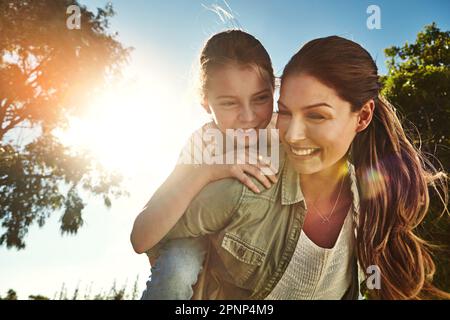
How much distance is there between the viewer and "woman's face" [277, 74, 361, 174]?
6.35 ft

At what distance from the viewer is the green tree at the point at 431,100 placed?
5699mm

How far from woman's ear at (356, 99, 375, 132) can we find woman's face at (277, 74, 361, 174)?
0.10m

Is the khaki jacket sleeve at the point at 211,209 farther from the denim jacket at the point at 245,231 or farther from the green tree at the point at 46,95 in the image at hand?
the green tree at the point at 46,95

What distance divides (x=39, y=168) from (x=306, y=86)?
21.0ft

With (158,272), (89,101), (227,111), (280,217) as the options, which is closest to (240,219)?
(280,217)

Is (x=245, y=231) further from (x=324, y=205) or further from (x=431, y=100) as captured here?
(x=431, y=100)

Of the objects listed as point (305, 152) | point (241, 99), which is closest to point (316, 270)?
point (305, 152)

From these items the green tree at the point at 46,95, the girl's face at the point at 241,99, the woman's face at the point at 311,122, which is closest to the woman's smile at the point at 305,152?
the woman's face at the point at 311,122

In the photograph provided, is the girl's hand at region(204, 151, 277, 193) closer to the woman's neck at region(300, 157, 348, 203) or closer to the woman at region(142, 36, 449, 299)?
the woman at region(142, 36, 449, 299)

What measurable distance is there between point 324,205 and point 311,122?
48 cm

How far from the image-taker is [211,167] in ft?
6.61

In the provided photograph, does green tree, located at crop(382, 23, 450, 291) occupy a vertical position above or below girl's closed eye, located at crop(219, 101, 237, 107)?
above

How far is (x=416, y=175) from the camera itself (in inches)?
85.8

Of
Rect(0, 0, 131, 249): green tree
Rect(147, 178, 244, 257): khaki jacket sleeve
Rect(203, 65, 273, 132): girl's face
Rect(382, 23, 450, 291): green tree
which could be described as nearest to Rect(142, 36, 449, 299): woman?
Rect(147, 178, 244, 257): khaki jacket sleeve
